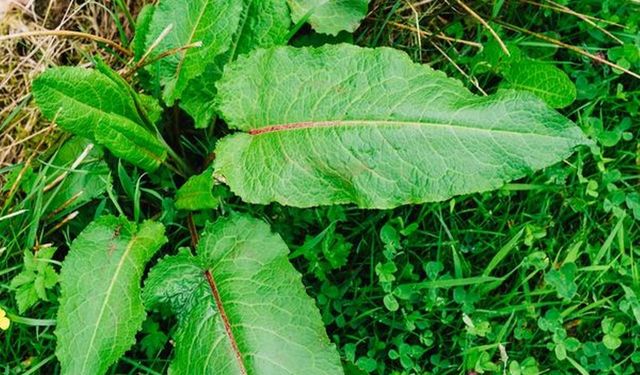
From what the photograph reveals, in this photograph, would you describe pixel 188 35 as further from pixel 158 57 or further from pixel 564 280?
pixel 564 280

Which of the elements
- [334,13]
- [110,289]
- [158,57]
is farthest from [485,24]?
[110,289]

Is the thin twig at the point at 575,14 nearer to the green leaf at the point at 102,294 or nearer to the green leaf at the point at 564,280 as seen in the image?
the green leaf at the point at 564,280

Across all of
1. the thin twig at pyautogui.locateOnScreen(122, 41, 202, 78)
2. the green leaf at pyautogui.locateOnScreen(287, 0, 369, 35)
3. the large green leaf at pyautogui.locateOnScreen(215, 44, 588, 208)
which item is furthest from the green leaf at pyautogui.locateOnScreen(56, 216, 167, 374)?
the green leaf at pyautogui.locateOnScreen(287, 0, 369, 35)

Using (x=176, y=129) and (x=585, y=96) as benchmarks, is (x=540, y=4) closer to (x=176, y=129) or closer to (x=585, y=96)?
(x=585, y=96)

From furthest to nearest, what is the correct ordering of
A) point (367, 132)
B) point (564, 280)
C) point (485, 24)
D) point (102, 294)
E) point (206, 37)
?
point (485, 24) → point (564, 280) → point (206, 37) → point (102, 294) → point (367, 132)

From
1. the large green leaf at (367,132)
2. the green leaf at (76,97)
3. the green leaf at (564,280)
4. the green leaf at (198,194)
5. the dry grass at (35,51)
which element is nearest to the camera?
the large green leaf at (367,132)

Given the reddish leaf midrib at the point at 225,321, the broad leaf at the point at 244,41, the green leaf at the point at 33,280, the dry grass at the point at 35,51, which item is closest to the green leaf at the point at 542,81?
the broad leaf at the point at 244,41
